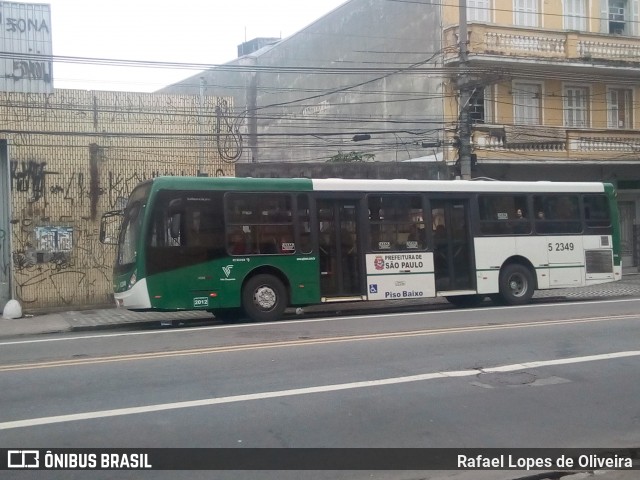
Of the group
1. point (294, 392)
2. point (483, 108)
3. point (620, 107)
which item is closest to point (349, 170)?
point (483, 108)

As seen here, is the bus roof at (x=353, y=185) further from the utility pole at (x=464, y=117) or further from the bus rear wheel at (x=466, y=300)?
the bus rear wheel at (x=466, y=300)

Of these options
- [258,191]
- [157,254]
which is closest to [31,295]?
[157,254]

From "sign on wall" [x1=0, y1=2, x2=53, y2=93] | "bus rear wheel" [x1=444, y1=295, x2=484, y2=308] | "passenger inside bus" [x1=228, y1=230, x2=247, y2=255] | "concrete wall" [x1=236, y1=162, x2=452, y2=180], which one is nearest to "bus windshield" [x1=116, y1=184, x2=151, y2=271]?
"passenger inside bus" [x1=228, y1=230, x2=247, y2=255]

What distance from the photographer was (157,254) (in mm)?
14711

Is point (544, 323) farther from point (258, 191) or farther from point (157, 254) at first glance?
point (157, 254)

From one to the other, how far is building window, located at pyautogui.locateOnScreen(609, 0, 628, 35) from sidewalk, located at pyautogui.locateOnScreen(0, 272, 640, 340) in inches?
412

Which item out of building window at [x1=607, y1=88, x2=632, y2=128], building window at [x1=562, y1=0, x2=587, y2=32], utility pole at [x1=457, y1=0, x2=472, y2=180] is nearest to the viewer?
utility pole at [x1=457, y1=0, x2=472, y2=180]

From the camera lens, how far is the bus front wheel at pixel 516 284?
1809 centimetres

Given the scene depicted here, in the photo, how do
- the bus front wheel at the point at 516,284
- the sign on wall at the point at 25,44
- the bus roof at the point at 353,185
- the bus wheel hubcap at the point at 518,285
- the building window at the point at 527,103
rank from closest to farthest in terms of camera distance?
the bus roof at the point at 353,185 → the bus front wheel at the point at 516,284 → the bus wheel hubcap at the point at 518,285 → the sign on wall at the point at 25,44 → the building window at the point at 527,103

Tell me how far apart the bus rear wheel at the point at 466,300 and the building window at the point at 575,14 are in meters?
11.5

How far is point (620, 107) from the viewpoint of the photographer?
2658 cm

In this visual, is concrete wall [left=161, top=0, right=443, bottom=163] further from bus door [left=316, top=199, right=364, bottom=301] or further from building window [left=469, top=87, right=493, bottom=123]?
bus door [left=316, top=199, right=364, bottom=301]

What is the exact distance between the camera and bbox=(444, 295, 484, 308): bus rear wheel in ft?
62.4

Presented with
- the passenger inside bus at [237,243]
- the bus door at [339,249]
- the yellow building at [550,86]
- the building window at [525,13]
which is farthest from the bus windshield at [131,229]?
the building window at [525,13]
